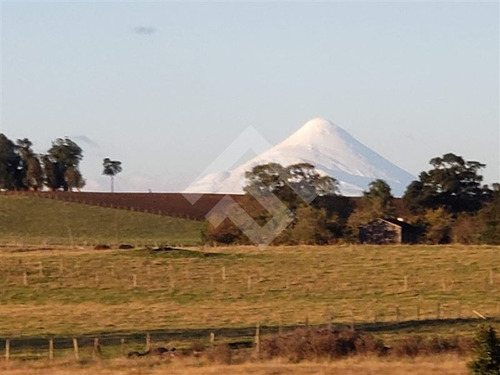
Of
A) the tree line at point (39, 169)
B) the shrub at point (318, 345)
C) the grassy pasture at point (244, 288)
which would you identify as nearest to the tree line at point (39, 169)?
the tree line at point (39, 169)

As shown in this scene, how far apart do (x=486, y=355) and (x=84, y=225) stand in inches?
3429

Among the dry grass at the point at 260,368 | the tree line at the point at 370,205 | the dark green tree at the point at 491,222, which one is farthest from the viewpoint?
the tree line at the point at 370,205

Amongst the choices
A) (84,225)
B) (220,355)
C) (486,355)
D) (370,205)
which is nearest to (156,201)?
(84,225)

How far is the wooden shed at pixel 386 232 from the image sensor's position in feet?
316

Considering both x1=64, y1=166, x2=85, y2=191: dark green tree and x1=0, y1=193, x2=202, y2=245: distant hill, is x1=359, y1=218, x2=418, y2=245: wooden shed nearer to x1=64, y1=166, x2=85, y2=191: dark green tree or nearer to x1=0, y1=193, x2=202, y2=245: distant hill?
x1=0, y1=193, x2=202, y2=245: distant hill

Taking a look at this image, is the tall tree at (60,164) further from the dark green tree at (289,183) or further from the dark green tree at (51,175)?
the dark green tree at (289,183)

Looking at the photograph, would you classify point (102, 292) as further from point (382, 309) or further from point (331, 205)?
point (331, 205)

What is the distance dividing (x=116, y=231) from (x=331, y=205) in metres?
18.8

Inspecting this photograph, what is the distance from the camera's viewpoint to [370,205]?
106 metres

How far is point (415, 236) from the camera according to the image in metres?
97.9

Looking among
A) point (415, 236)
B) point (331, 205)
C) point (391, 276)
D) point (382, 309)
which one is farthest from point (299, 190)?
point (382, 309)

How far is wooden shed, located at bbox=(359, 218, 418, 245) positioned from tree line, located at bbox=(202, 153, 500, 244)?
65cm

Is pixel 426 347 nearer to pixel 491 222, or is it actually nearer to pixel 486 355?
pixel 486 355

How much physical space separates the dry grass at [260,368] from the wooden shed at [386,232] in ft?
216
